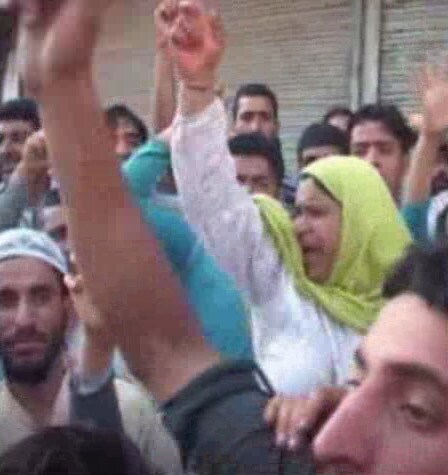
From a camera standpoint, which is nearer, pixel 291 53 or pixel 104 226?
pixel 104 226

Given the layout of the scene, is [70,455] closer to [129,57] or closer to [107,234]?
[107,234]

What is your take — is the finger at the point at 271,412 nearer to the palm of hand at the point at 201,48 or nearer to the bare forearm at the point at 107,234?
the bare forearm at the point at 107,234

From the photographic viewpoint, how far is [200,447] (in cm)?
194

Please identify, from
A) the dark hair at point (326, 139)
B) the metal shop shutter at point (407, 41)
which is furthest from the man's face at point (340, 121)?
the metal shop shutter at point (407, 41)

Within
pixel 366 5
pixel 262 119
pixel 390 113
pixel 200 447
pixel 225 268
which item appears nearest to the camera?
pixel 200 447

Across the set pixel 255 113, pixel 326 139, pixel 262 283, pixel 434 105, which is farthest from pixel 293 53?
pixel 262 283

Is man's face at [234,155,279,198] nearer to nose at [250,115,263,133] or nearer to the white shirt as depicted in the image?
nose at [250,115,263,133]

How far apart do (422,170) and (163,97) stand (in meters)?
0.87

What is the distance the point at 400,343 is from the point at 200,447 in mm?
343

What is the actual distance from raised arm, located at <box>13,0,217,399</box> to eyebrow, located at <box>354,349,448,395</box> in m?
0.37

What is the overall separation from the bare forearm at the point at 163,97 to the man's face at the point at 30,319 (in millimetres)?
1355

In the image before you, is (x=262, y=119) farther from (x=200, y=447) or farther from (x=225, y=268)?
(x=200, y=447)

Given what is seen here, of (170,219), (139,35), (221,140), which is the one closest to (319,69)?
(139,35)

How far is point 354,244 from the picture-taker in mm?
4035
